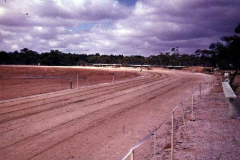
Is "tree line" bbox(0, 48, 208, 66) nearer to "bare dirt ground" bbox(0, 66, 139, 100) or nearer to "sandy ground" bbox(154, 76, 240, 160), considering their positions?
"bare dirt ground" bbox(0, 66, 139, 100)

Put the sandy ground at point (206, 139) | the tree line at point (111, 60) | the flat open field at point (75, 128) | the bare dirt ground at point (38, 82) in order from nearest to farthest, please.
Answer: the sandy ground at point (206, 139), the flat open field at point (75, 128), the bare dirt ground at point (38, 82), the tree line at point (111, 60)

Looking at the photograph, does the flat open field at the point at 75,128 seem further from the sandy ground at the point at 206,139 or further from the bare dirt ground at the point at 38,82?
the bare dirt ground at the point at 38,82

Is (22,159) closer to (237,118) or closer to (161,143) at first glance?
(161,143)

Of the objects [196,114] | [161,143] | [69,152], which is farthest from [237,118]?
[69,152]

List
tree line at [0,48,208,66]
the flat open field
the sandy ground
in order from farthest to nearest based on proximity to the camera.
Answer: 1. tree line at [0,48,208,66]
2. the flat open field
3. the sandy ground

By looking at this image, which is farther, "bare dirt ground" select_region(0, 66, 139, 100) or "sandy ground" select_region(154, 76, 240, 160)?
"bare dirt ground" select_region(0, 66, 139, 100)

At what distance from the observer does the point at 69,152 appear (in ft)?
22.1

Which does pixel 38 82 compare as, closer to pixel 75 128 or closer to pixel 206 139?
pixel 75 128

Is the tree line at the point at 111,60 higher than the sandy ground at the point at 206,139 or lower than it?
higher

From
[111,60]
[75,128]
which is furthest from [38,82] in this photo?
[111,60]

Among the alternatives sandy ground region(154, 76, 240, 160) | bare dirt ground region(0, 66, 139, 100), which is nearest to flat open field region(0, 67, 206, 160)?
sandy ground region(154, 76, 240, 160)

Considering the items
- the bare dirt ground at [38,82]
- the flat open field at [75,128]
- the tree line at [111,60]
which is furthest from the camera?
the tree line at [111,60]

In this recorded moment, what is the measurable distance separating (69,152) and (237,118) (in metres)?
7.62

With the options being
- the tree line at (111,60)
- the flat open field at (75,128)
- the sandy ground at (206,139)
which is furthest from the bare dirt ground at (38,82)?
the tree line at (111,60)
